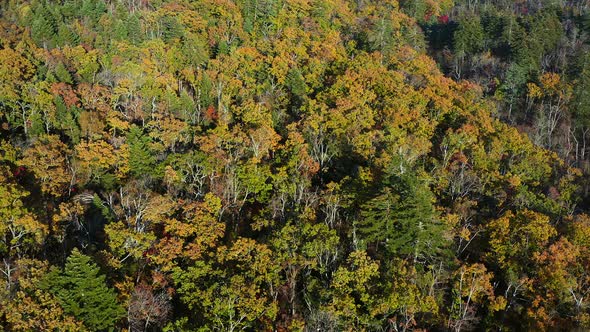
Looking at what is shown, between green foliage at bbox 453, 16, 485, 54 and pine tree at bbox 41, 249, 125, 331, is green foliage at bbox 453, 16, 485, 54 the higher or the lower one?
the higher one

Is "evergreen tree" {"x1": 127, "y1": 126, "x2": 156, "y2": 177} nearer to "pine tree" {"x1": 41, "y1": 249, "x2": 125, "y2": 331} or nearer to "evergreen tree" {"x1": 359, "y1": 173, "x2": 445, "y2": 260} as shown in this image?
"pine tree" {"x1": 41, "y1": 249, "x2": 125, "y2": 331}

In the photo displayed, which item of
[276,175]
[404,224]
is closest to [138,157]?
[276,175]

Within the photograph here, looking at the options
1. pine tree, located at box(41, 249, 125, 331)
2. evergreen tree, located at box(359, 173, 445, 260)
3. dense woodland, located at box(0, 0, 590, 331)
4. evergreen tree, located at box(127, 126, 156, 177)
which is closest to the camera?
pine tree, located at box(41, 249, 125, 331)

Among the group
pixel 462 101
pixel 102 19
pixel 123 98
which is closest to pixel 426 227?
pixel 462 101

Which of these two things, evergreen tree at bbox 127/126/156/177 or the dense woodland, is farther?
evergreen tree at bbox 127/126/156/177

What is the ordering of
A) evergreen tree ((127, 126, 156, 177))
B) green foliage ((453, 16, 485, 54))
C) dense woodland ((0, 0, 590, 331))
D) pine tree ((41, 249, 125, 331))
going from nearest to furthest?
pine tree ((41, 249, 125, 331))
dense woodland ((0, 0, 590, 331))
evergreen tree ((127, 126, 156, 177))
green foliage ((453, 16, 485, 54))

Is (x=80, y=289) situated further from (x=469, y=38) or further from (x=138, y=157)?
(x=469, y=38)

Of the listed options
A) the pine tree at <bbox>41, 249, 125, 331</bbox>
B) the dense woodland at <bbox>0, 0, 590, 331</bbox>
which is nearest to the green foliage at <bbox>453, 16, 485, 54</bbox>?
the dense woodland at <bbox>0, 0, 590, 331</bbox>

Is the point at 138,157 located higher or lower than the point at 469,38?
lower
